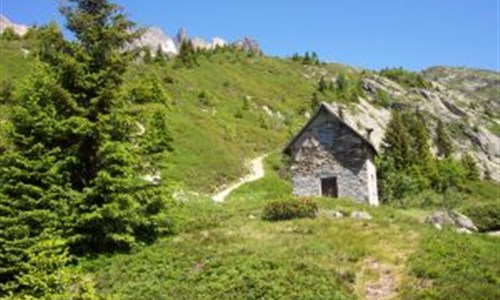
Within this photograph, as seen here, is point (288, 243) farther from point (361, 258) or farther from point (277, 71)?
point (277, 71)

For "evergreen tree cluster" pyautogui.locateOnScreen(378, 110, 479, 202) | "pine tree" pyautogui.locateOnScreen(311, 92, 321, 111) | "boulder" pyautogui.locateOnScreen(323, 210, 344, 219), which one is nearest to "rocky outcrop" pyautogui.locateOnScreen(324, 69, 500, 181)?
"pine tree" pyautogui.locateOnScreen(311, 92, 321, 111)

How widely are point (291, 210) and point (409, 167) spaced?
52.7m

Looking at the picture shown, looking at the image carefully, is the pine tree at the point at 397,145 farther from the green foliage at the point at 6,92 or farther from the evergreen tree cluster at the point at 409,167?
the green foliage at the point at 6,92

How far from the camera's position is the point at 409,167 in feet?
282

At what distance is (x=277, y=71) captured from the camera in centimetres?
15938

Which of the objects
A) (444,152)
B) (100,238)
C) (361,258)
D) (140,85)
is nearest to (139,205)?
(100,238)

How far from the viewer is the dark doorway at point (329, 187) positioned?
4847 centimetres

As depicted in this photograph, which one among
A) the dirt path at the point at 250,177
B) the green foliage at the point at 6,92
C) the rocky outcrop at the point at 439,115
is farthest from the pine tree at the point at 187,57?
the green foliage at the point at 6,92

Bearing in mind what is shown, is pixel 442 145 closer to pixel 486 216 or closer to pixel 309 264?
pixel 486 216

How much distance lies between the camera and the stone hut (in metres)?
47.7

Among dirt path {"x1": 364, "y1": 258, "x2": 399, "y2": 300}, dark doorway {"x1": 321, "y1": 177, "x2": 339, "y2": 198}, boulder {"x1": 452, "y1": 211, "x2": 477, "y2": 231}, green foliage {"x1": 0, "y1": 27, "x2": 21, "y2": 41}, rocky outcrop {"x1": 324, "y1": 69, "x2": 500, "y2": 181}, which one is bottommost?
dirt path {"x1": 364, "y1": 258, "x2": 399, "y2": 300}

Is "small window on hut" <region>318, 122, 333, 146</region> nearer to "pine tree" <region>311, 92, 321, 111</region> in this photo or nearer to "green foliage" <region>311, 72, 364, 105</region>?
"pine tree" <region>311, 92, 321, 111</region>

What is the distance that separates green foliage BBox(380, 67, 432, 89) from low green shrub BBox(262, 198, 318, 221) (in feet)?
496

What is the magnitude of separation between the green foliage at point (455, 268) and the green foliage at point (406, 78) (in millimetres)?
157077
